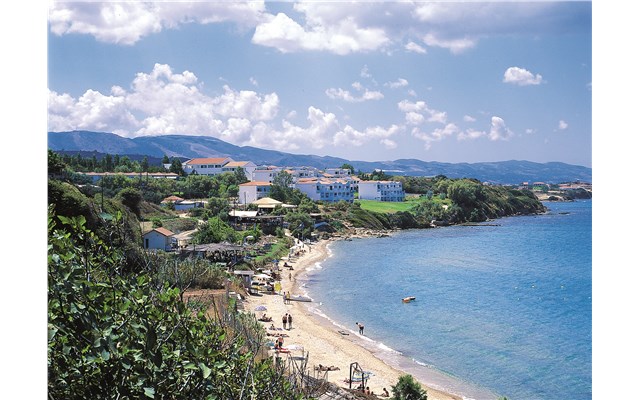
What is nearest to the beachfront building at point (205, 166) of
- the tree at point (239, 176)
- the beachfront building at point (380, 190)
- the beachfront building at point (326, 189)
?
the tree at point (239, 176)

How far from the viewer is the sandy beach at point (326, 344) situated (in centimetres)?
904

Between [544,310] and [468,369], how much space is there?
5.97 metres

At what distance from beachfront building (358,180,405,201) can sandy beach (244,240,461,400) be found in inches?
892

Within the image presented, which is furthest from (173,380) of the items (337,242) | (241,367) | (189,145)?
(189,145)

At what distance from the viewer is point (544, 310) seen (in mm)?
15570

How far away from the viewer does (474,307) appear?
15766 mm

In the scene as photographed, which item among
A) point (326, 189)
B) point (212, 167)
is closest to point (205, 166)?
point (212, 167)

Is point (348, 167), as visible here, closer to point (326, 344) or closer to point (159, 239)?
point (159, 239)

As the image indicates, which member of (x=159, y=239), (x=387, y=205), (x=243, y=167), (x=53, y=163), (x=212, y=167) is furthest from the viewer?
(x=212, y=167)

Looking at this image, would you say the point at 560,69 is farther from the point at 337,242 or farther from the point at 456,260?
the point at 337,242

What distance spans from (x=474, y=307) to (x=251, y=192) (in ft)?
57.7

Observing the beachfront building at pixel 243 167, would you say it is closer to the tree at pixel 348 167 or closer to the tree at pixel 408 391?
the tree at pixel 348 167

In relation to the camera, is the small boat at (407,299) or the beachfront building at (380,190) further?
the beachfront building at (380,190)

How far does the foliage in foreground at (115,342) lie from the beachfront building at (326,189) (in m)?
33.3
